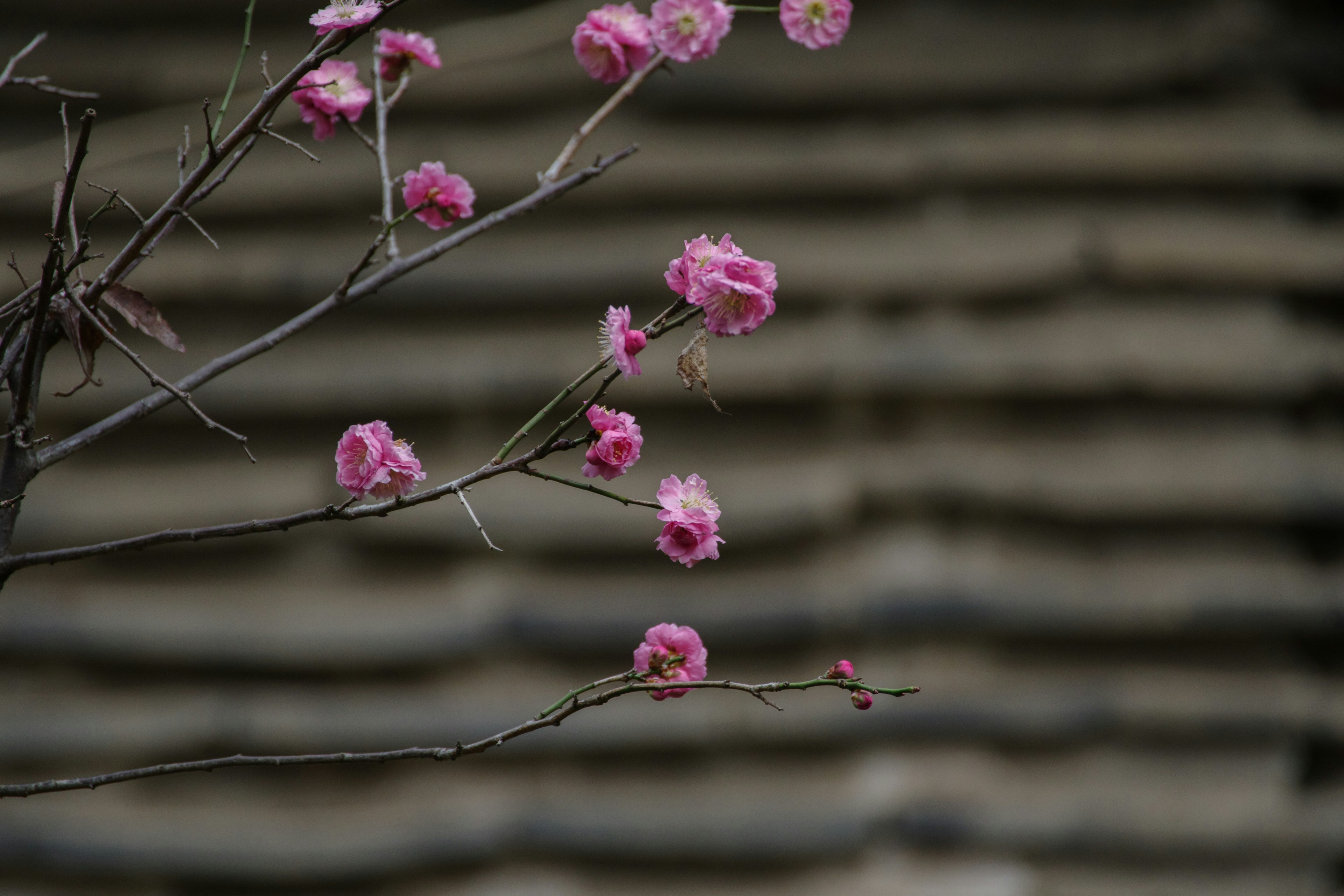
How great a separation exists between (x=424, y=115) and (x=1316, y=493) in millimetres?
1592

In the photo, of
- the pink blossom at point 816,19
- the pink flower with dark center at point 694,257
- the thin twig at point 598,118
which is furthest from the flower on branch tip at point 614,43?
the pink flower with dark center at point 694,257

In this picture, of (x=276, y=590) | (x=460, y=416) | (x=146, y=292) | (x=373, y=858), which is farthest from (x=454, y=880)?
(x=146, y=292)

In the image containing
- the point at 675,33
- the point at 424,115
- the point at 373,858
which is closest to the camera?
the point at 675,33

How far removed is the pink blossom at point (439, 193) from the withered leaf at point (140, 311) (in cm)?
21

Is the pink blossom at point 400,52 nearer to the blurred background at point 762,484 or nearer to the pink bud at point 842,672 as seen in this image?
the pink bud at point 842,672

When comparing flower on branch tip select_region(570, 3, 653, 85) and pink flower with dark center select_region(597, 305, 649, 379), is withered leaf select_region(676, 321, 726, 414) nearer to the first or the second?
pink flower with dark center select_region(597, 305, 649, 379)

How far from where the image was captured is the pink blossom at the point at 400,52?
0.86 meters

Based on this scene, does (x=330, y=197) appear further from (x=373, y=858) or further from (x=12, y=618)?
(x=373, y=858)

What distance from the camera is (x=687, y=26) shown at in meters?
0.79

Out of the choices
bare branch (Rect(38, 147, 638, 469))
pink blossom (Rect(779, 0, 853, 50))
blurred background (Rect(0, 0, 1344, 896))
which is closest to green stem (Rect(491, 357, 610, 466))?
bare branch (Rect(38, 147, 638, 469))

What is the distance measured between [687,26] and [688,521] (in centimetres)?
39

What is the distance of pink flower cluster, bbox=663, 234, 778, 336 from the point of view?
61cm

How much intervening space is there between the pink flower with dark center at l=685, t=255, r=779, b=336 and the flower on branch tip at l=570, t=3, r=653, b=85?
28 centimetres

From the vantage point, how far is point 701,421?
1675 mm
